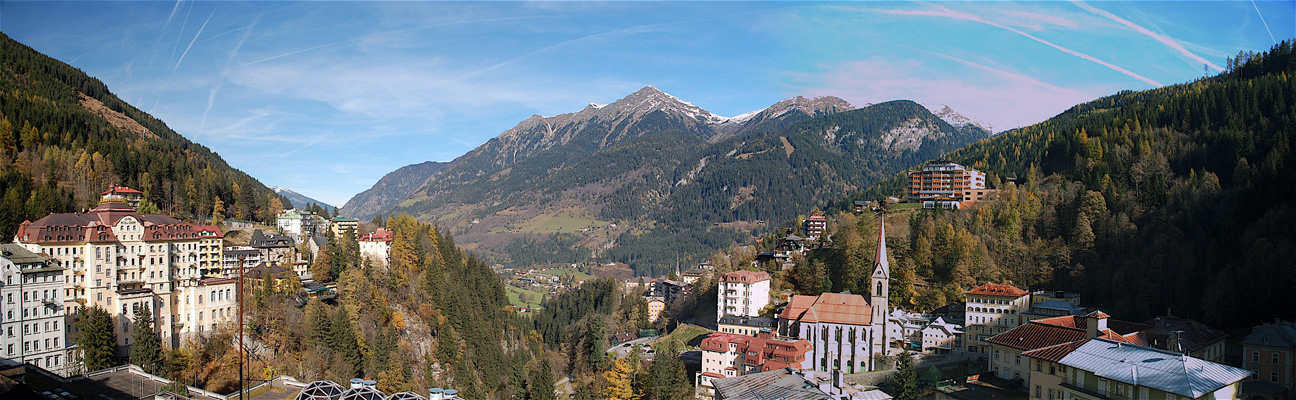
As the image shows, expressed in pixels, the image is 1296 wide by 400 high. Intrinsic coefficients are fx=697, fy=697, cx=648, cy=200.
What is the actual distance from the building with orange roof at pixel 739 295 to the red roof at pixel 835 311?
264 inches

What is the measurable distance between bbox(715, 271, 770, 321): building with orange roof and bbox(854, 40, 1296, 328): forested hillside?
1744 cm

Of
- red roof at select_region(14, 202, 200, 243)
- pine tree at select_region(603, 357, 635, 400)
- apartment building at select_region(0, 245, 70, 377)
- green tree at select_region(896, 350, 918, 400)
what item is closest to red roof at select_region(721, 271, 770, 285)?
pine tree at select_region(603, 357, 635, 400)

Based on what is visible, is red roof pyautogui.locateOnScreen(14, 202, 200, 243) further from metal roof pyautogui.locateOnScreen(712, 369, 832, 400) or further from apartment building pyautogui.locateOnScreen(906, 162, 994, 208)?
apartment building pyautogui.locateOnScreen(906, 162, 994, 208)

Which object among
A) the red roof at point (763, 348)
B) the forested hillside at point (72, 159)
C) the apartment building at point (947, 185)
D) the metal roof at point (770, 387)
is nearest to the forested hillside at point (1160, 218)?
the apartment building at point (947, 185)

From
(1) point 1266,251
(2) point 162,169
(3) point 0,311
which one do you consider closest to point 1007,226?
(1) point 1266,251

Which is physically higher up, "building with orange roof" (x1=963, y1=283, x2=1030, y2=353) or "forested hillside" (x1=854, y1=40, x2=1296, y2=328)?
→ "forested hillside" (x1=854, y1=40, x2=1296, y2=328)

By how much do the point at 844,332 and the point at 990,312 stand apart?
1263 centimetres

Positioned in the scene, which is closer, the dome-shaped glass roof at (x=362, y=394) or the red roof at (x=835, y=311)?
the dome-shaped glass roof at (x=362, y=394)

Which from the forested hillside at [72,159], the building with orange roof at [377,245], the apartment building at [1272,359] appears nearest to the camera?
the apartment building at [1272,359]

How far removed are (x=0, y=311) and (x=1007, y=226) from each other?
85.7 meters

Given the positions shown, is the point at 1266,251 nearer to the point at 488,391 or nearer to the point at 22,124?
the point at 488,391

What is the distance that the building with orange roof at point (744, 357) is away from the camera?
182 ft

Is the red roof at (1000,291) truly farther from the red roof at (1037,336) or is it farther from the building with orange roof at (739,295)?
the building with orange roof at (739,295)

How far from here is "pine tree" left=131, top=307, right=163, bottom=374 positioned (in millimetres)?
40281
